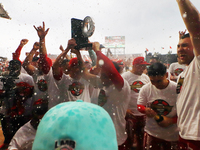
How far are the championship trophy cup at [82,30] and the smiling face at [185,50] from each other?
0.66 metres

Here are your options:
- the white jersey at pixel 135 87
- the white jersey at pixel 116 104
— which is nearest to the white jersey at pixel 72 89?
the white jersey at pixel 116 104

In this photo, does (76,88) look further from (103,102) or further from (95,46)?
(95,46)

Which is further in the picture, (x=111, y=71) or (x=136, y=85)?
(x=136, y=85)

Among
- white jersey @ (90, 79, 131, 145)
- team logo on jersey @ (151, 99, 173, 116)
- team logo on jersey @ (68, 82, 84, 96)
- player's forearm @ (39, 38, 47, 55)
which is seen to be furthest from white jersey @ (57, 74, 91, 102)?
team logo on jersey @ (151, 99, 173, 116)

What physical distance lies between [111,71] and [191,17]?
589 millimetres

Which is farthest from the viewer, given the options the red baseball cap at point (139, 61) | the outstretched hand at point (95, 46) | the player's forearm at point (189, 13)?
the red baseball cap at point (139, 61)

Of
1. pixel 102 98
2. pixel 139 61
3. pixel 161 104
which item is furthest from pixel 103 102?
pixel 139 61

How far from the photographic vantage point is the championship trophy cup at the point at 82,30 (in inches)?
38.3

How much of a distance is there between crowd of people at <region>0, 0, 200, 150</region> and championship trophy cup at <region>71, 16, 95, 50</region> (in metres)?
0.05

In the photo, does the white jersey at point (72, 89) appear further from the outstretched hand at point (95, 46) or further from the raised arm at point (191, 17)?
the raised arm at point (191, 17)

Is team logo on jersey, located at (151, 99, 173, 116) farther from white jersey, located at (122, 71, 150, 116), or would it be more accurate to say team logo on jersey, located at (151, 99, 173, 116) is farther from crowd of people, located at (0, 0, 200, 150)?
white jersey, located at (122, 71, 150, 116)

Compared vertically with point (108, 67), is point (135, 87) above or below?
below

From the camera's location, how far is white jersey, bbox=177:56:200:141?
924 millimetres

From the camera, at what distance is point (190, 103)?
3.13 ft
